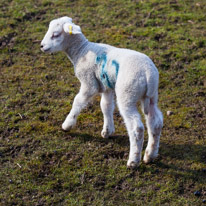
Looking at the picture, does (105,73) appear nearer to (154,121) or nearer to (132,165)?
(154,121)

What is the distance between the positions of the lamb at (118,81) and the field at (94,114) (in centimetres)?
40

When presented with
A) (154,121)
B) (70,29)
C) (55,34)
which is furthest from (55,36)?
(154,121)

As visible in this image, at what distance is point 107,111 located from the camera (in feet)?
20.3

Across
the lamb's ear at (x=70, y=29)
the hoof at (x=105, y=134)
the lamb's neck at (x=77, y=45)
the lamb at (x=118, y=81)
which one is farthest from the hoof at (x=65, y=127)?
the lamb's ear at (x=70, y=29)

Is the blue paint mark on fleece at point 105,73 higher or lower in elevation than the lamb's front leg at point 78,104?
higher

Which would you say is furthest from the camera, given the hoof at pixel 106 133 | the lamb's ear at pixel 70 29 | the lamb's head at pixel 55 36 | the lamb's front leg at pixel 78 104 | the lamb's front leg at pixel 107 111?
the hoof at pixel 106 133

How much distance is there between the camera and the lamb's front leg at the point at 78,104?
19.3 feet

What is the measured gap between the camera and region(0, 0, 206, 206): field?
5.24 meters

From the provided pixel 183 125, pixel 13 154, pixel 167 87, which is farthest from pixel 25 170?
pixel 167 87

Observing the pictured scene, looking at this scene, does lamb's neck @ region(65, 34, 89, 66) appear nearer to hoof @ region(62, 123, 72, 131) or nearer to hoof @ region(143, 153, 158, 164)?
hoof @ region(62, 123, 72, 131)

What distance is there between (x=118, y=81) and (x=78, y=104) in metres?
1.14

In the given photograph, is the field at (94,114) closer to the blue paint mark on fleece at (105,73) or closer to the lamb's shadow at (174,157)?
the lamb's shadow at (174,157)

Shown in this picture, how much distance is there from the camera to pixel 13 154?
19.4 feet

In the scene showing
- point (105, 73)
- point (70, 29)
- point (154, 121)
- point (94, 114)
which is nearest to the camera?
point (154, 121)
